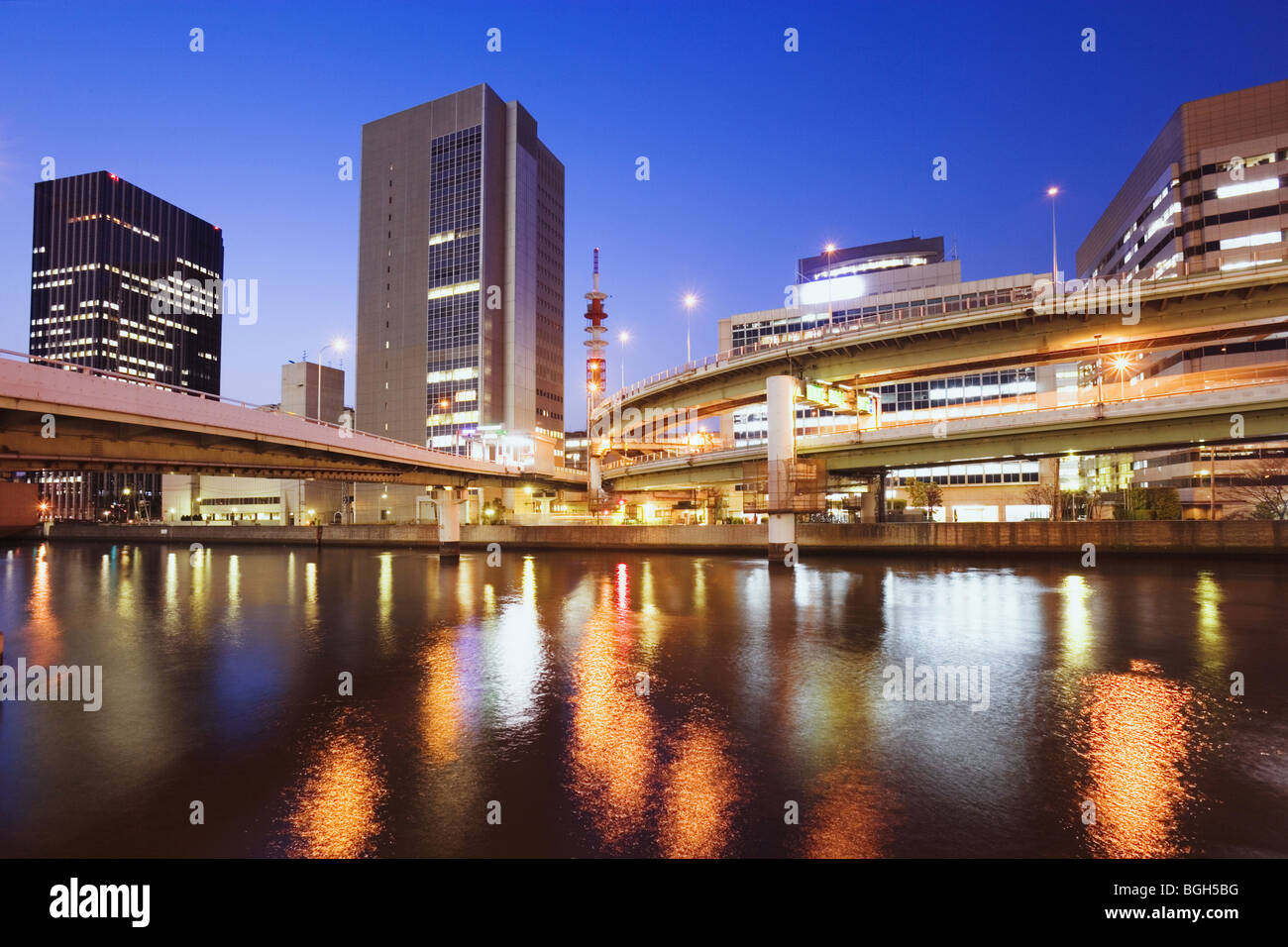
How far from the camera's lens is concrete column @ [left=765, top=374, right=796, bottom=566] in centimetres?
4253

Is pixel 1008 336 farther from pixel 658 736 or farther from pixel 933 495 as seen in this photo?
pixel 933 495

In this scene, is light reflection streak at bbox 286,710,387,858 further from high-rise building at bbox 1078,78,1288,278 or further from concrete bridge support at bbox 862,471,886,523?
high-rise building at bbox 1078,78,1288,278

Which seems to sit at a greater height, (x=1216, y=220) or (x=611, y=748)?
(x=1216, y=220)

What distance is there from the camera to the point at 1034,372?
78312 millimetres

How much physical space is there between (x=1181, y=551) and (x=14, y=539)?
133 m

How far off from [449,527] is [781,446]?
29724 mm

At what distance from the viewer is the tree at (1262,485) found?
54.1m

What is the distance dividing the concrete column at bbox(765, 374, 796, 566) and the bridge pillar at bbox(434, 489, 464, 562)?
25853 mm

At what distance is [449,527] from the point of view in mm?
54562

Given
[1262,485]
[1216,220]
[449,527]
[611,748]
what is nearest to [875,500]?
[1262,485]

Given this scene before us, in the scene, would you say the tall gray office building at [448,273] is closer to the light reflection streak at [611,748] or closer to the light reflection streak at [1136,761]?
the light reflection streak at [611,748]

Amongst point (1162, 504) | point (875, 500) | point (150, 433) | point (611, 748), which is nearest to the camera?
point (611, 748)
